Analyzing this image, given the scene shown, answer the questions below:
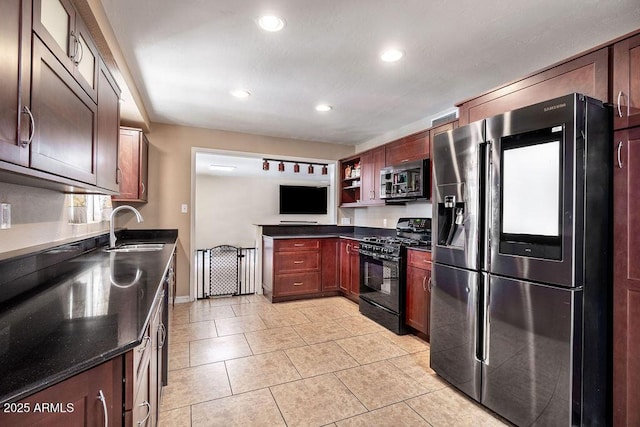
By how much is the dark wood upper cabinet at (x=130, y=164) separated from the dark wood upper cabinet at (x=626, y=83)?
4079mm

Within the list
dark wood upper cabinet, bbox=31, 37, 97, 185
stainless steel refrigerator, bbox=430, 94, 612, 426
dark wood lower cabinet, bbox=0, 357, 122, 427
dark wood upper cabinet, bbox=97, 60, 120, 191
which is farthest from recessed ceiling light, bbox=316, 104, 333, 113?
dark wood lower cabinet, bbox=0, 357, 122, 427

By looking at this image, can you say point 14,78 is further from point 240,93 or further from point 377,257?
point 377,257

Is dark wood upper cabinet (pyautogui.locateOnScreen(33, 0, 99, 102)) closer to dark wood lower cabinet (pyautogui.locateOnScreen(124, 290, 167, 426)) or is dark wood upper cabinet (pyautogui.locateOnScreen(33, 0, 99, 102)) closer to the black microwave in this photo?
dark wood lower cabinet (pyautogui.locateOnScreen(124, 290, 167, 426))

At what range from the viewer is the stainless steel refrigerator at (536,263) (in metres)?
1.55

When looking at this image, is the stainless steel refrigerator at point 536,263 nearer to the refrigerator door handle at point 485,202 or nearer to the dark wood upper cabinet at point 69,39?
the refrigerator door handle at point 485,202

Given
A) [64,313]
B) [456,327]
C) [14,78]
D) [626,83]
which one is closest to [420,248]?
[456,327]

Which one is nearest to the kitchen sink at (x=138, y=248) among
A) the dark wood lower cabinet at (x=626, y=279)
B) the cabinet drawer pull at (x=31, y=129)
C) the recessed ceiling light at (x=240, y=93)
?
the recessed ceiling light at (x=240, y=93)

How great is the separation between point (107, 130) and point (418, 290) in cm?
289

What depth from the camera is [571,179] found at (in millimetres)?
1554

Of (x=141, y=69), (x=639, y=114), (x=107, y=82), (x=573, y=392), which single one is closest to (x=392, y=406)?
(x=573, y=392)

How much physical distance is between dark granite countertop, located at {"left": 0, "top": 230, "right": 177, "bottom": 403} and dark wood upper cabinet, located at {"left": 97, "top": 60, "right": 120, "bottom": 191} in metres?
0.52

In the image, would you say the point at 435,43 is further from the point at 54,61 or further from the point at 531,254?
the point at 54,61

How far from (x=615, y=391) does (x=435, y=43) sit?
2269mm

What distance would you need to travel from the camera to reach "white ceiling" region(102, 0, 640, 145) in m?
1.79
